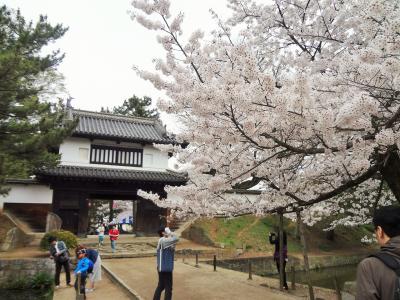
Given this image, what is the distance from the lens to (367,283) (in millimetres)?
2529

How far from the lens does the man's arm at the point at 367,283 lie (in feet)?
8.14

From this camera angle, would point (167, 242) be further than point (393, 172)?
Yes

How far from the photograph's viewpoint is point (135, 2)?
5.52m

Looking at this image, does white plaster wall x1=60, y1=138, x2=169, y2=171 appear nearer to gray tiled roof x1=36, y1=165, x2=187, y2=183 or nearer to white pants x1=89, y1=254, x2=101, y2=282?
gray tiled roof x1=36, y1=165, x2=187, y2=183

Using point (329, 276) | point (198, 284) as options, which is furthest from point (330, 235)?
point (198, 284)

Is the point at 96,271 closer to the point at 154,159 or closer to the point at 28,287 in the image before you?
the point at 28,287

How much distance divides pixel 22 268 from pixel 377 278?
15420 mm

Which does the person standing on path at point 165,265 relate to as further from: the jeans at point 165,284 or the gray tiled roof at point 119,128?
the gray tiled roof at point 119,128

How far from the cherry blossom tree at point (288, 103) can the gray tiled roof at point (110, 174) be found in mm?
13910

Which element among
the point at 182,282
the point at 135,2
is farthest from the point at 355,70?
the point at 182,282

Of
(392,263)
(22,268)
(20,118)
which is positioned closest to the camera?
(392,263)

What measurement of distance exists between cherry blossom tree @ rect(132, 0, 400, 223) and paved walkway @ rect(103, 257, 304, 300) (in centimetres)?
261

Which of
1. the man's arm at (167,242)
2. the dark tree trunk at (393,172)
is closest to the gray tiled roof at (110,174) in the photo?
the man's arm at (167,242)

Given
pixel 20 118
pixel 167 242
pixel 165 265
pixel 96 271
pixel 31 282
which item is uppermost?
pixel 20 118
